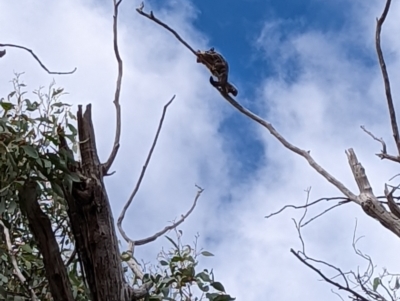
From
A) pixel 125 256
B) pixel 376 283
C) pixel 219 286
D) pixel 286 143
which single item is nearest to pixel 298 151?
pixel 286 143

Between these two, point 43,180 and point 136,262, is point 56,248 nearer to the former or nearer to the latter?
point 43,180

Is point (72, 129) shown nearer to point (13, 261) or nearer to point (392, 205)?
point (13, 261)

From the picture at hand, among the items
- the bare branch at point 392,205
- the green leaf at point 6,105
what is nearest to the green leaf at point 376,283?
the bare branch at point 392,205

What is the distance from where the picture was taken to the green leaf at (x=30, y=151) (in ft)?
2.66

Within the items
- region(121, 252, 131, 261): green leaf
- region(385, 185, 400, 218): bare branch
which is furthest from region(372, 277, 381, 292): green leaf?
region(121, 252, 131, 261): green leaf

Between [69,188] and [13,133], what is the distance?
15 cm

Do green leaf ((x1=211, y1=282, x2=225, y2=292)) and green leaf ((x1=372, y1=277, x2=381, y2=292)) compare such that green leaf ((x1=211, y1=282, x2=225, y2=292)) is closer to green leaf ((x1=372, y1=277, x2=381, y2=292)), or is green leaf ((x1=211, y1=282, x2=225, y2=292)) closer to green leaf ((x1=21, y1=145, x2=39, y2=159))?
green leaf ((x1=372, y1=277, x2=381, y2=292))

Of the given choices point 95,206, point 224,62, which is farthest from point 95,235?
point 224,62

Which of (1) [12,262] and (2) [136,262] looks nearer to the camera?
(1) [12,262]

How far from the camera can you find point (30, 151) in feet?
2.67

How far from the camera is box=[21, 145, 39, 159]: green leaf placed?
81 centimetres

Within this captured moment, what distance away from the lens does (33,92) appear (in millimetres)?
1047

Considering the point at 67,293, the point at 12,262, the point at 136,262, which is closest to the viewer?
the point at 67,293

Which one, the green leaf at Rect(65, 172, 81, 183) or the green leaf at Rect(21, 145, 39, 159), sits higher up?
the green leaf at Rect(21, 145, 39, 159)
